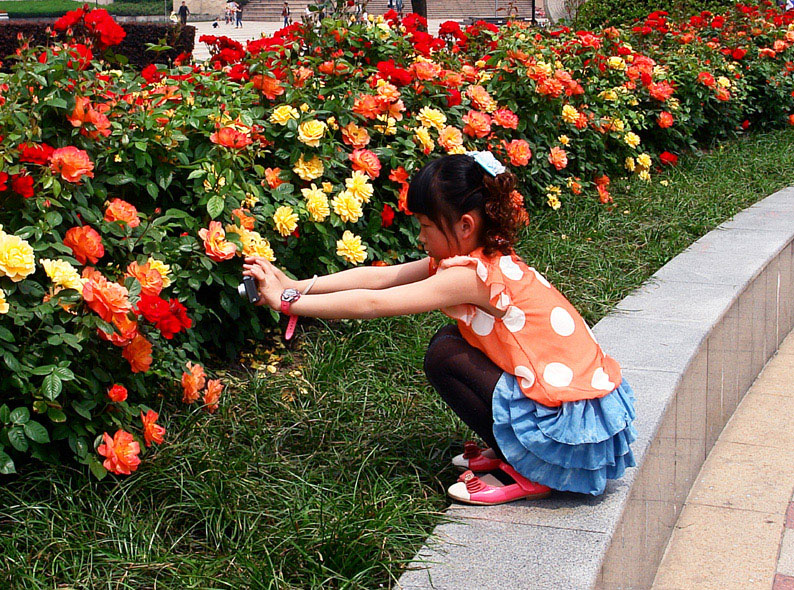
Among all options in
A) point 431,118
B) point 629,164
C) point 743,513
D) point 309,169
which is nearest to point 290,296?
point 309,169

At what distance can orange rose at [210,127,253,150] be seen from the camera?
9.79ft

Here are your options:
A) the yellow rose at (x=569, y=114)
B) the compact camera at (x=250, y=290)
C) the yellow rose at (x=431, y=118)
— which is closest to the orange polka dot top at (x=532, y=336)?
the compact camera at (x=250, y=290)

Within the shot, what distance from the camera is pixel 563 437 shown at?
2256 mm

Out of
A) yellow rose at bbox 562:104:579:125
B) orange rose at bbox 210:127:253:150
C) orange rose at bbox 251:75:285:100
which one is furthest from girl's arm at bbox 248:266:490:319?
yellow rose at bbox 562:104:579:125

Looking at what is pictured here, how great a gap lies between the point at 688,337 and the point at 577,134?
210 centimetres

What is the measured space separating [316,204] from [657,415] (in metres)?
1.27

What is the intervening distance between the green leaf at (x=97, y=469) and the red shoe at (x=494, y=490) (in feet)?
2.62

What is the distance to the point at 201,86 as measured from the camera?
141 inches

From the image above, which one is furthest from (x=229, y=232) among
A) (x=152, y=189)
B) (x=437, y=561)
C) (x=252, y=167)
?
(x=437, y=561)

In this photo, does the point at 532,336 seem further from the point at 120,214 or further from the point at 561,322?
the point at 120,214

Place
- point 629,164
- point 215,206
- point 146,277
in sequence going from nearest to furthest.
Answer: point 146,277 < point 215,206 < point 629,164

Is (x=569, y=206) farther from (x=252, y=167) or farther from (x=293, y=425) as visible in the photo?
(x=293, y=425)

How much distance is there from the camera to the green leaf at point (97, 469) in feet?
7.55

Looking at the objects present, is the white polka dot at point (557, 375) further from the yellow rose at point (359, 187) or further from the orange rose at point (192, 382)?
the yellow rose at point (359, 187)
